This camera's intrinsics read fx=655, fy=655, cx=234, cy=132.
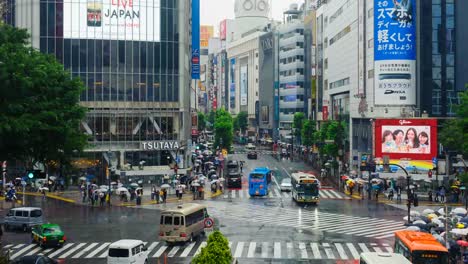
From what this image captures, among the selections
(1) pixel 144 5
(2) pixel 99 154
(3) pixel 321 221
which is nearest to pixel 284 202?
(3) pixel 321 221

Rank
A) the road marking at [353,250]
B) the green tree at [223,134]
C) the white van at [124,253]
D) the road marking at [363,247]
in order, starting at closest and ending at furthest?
1. the white van at [124,253]
2. the road marking at [353,250]
3. the road marking at [363,247]
4. the green tree at [223,134]

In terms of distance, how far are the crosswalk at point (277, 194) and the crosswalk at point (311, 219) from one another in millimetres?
7969

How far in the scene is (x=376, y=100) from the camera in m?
81.8

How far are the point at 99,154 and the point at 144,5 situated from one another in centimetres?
1974

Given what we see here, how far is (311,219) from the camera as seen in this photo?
2042 inches

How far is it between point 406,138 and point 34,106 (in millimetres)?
52231

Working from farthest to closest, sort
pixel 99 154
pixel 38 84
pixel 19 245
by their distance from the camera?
pixel 99 154
pixel 19 245
pixel 38 84

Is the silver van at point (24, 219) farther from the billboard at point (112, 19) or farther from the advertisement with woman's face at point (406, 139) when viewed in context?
the advertisement with woman's face at point (406, 139)

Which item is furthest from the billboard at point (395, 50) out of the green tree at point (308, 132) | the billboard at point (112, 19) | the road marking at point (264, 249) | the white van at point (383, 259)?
the white van at point (383, 259)

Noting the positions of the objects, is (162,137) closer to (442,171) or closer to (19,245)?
(442,171)

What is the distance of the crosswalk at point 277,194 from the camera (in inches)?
2685

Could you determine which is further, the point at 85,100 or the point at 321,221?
the point at 85,100

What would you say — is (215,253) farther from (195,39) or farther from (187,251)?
(195,39)

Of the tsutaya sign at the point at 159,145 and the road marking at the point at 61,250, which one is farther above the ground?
the tsutaya sign at the point at 159,145
